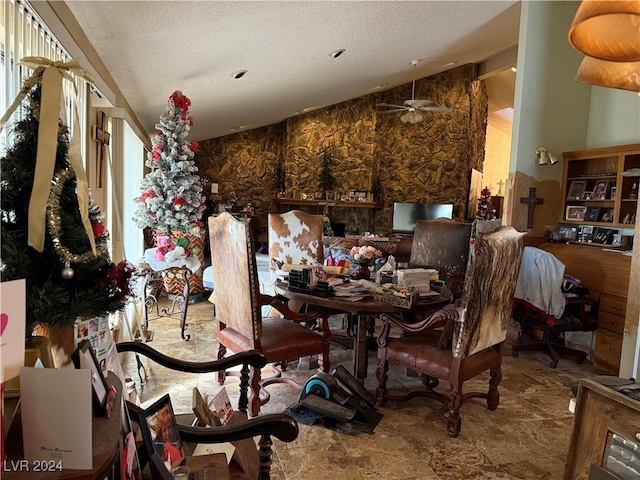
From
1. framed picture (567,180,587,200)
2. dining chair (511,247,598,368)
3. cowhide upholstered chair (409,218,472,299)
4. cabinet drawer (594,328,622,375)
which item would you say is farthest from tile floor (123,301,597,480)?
framed picture (567,180,587,200)

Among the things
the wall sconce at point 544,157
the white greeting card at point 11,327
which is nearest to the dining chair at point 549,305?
the wall sconce at point 544,157

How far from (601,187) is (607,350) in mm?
1941

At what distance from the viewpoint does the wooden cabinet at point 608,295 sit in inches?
142

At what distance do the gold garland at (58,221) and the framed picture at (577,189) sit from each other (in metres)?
5.34

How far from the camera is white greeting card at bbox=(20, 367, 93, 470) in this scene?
0.66m

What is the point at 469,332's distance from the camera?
2.34m

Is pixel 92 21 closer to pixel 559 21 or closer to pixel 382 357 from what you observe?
pixel 382 357

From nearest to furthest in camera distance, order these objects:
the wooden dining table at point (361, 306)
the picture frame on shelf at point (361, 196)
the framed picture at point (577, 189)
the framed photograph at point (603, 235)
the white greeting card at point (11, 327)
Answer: the white greeting card at point (11, 327)
the wooden dining table at point (361, 306)
the framed photograph at point (603, 235)
the framed picture at point (577, 189)
the picture frame on shelf at point (361, 196)

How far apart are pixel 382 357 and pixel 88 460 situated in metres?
2.21

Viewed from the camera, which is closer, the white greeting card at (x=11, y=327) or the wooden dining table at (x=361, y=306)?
the white greeting card at (x=11, y=327)

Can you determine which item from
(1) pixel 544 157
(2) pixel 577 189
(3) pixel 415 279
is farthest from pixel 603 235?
(3) pixel 415 279

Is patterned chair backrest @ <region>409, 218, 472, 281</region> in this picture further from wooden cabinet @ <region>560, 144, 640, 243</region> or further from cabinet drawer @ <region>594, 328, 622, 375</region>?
wooden cabinet @ <region>560, 144, 640, 243</region>

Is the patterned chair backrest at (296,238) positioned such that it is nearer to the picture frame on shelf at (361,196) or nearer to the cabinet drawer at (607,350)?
the cabinet drawer at (607,350)

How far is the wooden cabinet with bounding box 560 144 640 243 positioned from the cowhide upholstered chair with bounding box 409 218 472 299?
1.83m
